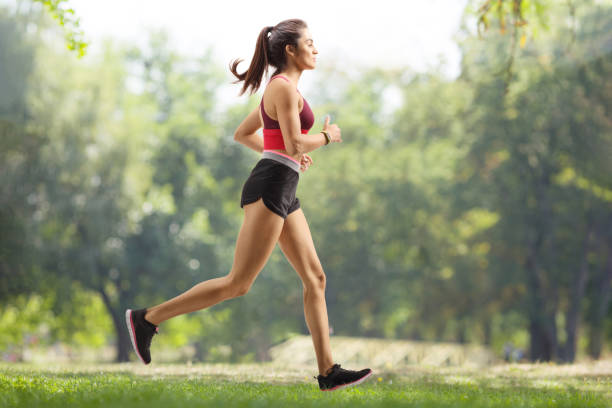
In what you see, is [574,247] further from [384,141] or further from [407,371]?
[407,371]

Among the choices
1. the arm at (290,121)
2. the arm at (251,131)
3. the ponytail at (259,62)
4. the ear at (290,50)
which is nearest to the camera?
the arm at (290,121)

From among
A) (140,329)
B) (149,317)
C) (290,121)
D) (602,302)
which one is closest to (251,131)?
(290,121)

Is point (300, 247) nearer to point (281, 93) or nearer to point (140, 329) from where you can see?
point (281, 93)

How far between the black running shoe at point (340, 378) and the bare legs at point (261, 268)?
6 centimetres

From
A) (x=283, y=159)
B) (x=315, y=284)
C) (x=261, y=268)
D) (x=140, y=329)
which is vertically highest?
(x=283, y=159)

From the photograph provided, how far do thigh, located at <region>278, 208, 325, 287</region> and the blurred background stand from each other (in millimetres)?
17053

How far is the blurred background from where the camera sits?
2531cm

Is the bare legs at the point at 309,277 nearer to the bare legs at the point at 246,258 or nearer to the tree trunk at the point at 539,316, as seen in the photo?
the bare legs at the point at 246,258

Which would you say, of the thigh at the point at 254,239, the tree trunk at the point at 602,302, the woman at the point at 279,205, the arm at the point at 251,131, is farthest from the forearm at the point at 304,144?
the tree trunk at the point at 602,302

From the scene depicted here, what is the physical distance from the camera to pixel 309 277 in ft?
17.0

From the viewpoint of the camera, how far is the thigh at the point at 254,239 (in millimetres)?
4938

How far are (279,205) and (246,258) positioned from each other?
45 cm

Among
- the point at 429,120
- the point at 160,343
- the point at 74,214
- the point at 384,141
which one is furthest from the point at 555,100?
the point at 160,343

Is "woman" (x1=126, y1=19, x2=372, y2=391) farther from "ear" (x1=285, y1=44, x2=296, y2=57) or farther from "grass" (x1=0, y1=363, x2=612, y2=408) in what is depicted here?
"grass" (x1=0, y1=363, x2=612, y2=408)
